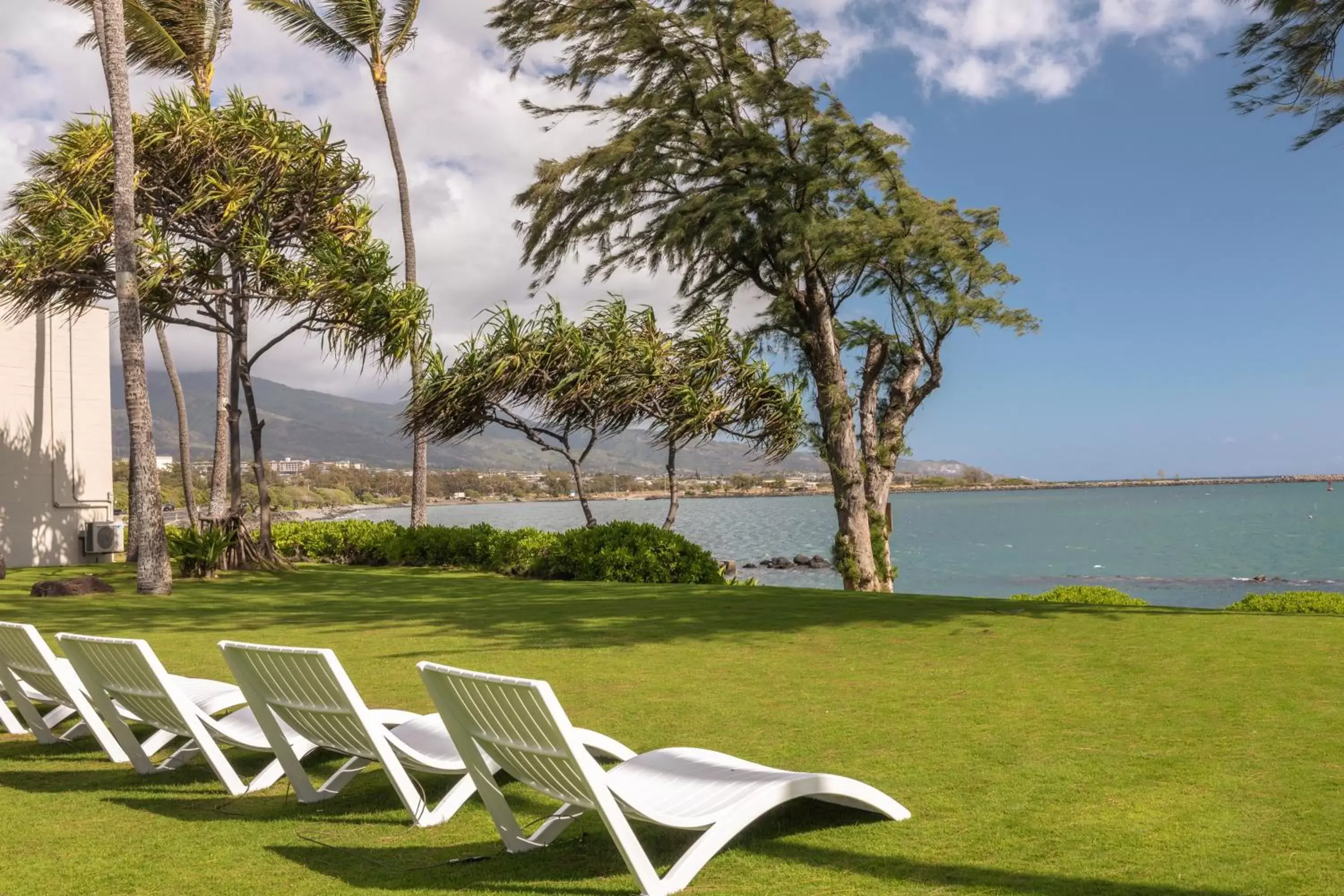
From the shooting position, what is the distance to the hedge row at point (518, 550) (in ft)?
62.4

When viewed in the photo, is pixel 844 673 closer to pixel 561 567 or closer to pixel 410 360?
pixel 561 567

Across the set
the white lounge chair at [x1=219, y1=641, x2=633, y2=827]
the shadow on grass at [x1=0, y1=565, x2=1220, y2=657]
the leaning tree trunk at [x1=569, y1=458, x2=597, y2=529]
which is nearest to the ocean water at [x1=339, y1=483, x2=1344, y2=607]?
the leaning tree trunk at [x1=569, y1=458, x2=597, y2=529]

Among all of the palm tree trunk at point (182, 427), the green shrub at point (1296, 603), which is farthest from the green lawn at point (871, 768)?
the palm tree trunk at point (182, 427)

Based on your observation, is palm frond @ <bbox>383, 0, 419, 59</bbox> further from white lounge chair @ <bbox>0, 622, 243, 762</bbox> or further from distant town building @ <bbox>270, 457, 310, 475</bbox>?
distant town building @ <bbox>270, 457, 310, 475</bbox>

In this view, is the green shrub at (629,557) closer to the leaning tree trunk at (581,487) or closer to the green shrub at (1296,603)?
the leaning tree trunk at (581,487)

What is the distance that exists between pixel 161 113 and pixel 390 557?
9508mm

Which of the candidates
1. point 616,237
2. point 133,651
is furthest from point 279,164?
point 133,651

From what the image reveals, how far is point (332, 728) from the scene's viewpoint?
4875mm

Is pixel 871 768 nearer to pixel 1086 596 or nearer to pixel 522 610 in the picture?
pixel 522 610

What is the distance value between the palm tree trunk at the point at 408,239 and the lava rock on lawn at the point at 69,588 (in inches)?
303

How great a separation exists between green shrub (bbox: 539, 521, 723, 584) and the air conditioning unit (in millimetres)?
10320

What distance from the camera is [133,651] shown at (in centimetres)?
524

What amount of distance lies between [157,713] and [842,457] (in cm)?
1693

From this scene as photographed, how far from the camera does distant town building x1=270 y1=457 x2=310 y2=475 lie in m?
90.6
